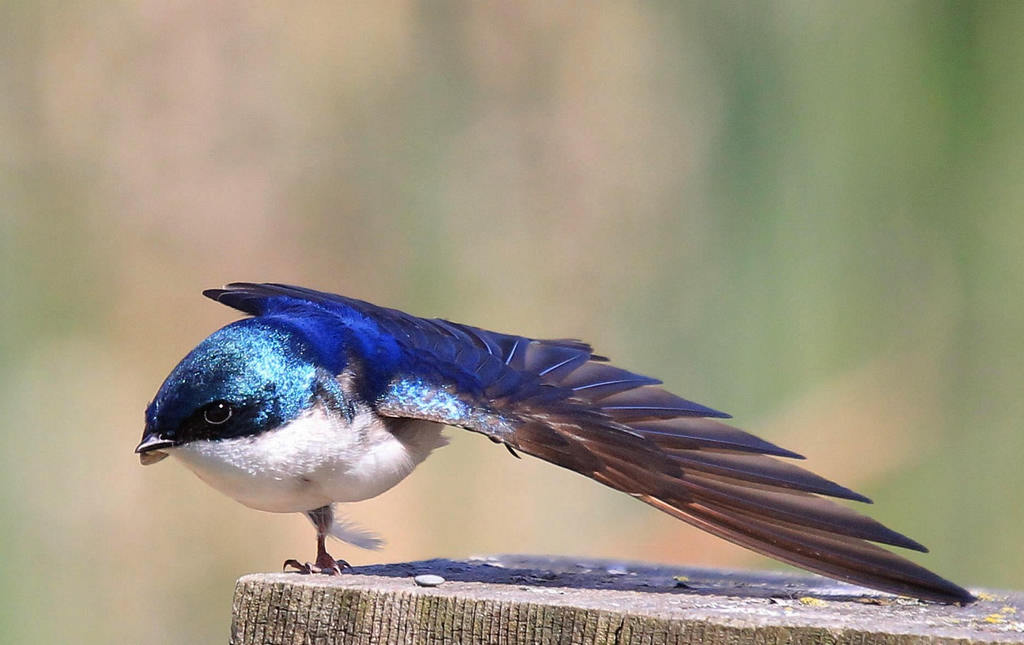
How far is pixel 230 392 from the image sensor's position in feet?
4.94

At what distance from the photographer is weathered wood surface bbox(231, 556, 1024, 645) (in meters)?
1.07

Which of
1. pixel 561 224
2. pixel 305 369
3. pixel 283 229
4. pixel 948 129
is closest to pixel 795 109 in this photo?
pixel 948 129

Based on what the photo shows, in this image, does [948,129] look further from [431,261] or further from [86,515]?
[86,515]

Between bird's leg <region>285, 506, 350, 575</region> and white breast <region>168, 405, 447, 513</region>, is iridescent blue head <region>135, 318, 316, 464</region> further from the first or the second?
bird's leg <region>285, 506, 350, 575</region>

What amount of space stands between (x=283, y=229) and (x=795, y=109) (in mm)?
1089

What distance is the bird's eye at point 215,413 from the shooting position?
1492mm

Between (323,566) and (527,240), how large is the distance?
3.85 feet

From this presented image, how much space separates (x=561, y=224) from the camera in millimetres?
2742

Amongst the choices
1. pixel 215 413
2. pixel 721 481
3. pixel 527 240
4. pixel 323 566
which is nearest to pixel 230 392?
pixel 215 413

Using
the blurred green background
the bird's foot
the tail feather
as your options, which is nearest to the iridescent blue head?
the bird's foot

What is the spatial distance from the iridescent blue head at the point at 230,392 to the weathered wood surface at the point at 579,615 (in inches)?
10.0

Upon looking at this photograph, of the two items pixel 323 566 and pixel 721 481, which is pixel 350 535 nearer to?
pixel 323 566

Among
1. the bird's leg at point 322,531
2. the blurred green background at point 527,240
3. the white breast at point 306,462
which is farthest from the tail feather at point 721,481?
the blurred green background at point 527,240

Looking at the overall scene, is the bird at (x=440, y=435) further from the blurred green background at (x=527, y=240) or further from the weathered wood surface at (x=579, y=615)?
the blurred green background at (x=527, y=240)
